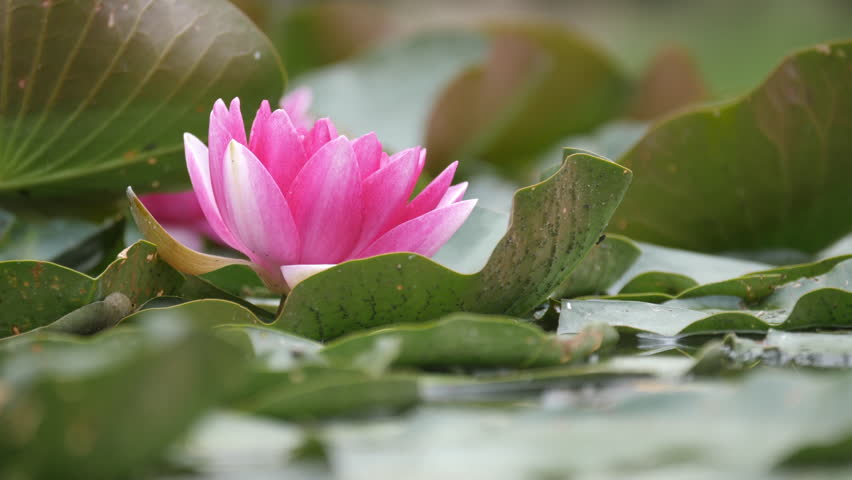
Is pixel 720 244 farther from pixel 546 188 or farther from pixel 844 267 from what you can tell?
pixel 546 188

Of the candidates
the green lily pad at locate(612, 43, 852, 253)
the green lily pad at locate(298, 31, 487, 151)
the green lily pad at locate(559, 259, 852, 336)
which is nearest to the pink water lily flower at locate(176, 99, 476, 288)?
the green lily pad at locate(559, 259, 852, 336)

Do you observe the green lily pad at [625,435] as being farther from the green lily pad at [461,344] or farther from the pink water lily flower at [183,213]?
the pink water lily flower at [183,213]

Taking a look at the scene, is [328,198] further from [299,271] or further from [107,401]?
[107,401]

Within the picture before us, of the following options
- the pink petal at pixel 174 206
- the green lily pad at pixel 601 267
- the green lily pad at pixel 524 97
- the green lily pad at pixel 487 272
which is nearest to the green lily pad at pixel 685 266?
the green lily pad at pixel 601 267

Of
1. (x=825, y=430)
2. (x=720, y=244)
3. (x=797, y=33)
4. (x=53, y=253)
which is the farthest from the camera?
(x=797, y=33)

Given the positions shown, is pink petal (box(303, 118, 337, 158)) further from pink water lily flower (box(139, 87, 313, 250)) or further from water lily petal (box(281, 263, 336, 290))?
pink water lily flower (box(139, 87, 313, 250))

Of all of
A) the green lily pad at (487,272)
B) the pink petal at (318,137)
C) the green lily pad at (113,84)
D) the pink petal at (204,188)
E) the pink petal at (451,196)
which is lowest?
the green lily pad at (487,272)

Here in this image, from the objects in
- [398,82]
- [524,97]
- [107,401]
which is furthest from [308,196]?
[524,97]

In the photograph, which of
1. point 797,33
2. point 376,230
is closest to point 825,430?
point 376,230
